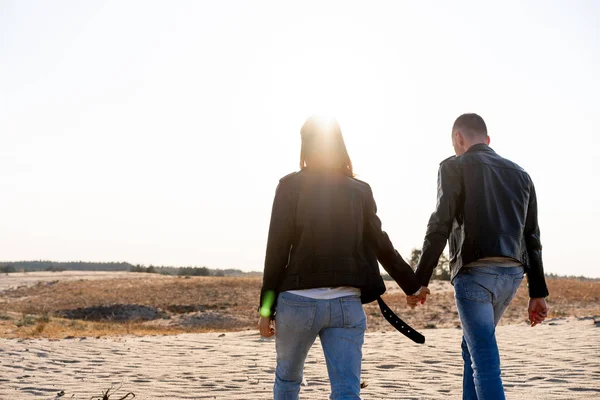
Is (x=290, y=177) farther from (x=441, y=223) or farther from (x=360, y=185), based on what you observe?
(x=441, y=223)

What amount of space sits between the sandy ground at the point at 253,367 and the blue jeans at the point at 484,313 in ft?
10.6

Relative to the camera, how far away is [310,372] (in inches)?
358

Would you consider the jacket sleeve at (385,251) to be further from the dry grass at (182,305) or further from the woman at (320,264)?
the dry grass at (182,305)

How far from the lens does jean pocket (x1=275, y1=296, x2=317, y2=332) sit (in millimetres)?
3494

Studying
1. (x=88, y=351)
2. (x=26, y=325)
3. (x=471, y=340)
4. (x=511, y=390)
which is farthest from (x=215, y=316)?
(x=471, y=340)

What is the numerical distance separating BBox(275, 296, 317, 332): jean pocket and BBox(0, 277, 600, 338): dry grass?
12741 millimetres

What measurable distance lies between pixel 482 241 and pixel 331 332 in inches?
53.2

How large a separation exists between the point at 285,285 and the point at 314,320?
0.26 m

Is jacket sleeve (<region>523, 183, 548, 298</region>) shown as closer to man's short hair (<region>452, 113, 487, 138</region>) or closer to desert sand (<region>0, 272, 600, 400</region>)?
man's short hair (<region>452, 113, 487, 138</region>)

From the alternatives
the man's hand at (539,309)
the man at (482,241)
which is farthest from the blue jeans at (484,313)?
the man's hand at (539,309)

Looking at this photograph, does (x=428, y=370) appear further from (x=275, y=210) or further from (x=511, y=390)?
(x=275, y=210)

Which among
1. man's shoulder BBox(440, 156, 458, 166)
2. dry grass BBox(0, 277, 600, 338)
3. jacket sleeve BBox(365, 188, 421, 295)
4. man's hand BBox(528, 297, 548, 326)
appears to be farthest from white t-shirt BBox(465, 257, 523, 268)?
dry grass BBox(0, 277, 600, 338)

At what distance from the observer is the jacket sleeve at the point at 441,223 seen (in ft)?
14.5

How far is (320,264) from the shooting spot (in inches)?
140
